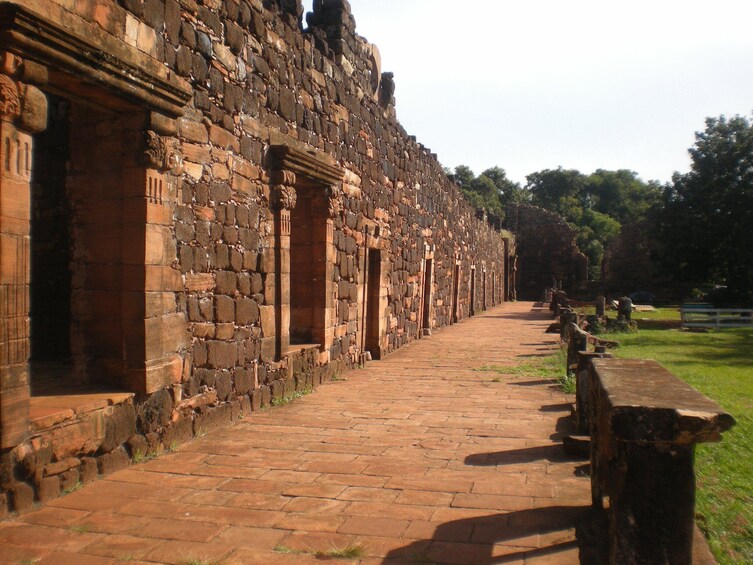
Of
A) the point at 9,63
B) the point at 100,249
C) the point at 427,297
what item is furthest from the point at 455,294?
the point at 9,63

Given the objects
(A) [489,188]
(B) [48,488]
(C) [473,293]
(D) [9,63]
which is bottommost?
(B) [48,488]

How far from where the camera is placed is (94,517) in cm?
355

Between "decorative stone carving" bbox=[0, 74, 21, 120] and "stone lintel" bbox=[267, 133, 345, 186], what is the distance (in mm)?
3248

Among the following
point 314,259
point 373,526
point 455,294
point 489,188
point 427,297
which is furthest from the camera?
point 489,188

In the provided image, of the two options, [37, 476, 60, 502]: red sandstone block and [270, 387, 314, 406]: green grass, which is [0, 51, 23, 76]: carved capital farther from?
[270, 387, 314, 406]: green grass

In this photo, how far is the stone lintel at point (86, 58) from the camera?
359 centimetres

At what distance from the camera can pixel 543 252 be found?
138 ft

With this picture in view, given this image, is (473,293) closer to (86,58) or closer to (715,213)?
(715,213)

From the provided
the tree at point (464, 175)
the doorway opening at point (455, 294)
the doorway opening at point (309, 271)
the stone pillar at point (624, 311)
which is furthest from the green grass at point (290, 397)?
the tree at point (464, 175)

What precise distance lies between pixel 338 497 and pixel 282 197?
12.2 feet

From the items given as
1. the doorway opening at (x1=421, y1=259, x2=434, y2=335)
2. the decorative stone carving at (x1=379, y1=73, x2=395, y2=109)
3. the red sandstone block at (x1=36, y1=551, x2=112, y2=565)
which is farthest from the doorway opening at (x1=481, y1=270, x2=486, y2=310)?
the red sandstone block at (x1=36, y1=551, x2=112, y2=565)

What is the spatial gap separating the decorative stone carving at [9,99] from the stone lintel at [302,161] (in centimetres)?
325

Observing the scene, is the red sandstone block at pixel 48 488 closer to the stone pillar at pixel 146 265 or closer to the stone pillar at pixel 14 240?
the stone pillar at pixel 14 240

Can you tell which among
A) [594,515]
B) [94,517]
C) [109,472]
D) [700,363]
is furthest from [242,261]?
[700,363]
